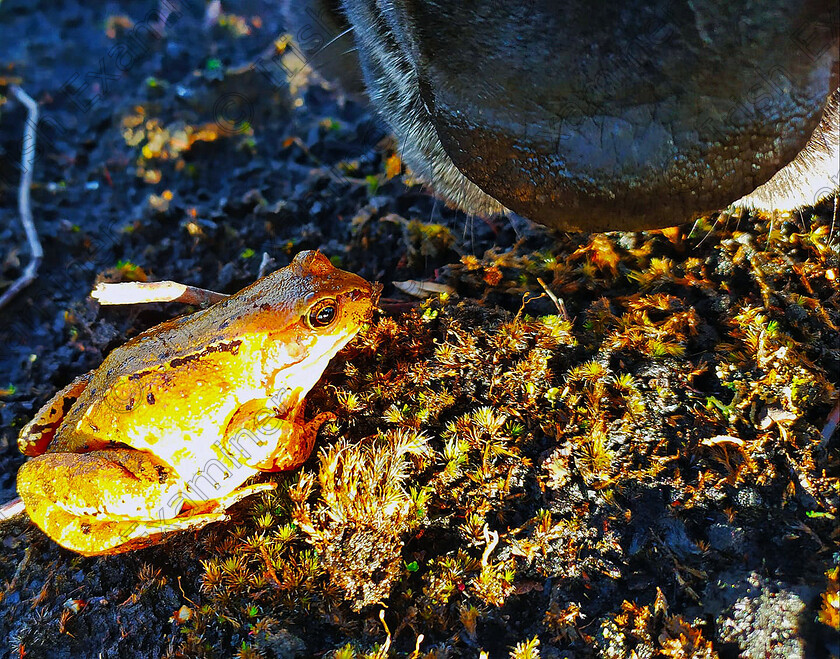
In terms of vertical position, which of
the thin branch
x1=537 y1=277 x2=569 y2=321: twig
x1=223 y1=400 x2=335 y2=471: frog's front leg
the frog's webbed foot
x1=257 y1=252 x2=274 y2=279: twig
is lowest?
the thin branch

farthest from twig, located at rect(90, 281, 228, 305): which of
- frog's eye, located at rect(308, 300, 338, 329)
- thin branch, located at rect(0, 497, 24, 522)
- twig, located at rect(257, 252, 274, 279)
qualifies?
thin branch, located at rect(0, 497, 24, 522)

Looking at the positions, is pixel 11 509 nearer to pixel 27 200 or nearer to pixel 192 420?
pixel 192 420

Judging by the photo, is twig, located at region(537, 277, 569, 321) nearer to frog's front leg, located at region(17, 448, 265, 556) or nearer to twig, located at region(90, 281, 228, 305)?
frog's front leg, located at region(17, 448, 265, 556)

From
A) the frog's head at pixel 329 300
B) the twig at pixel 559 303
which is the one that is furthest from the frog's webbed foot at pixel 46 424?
the twig at pixel 559 303

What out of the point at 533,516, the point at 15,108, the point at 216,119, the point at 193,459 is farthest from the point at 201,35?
the point at 533,516

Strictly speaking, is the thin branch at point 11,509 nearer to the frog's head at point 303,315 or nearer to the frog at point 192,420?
the frog at point 192,420

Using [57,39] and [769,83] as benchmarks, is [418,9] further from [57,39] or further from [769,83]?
[57,39]
